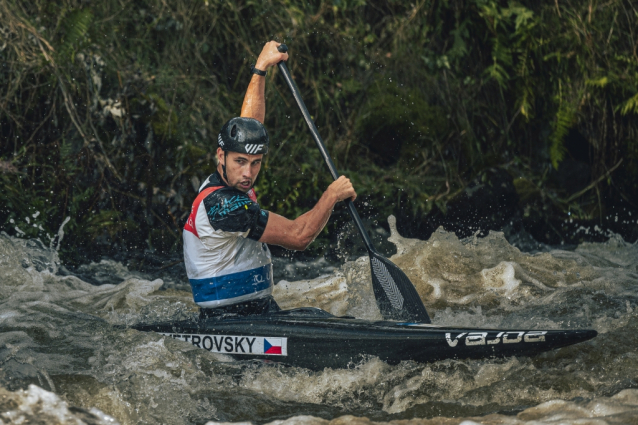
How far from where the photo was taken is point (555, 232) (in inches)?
316

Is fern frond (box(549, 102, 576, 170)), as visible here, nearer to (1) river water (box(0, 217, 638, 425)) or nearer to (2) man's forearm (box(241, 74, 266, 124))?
(1) river water (box(0, 217, 638, 425))

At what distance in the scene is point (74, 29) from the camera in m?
6.95

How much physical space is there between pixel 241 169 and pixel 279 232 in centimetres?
41

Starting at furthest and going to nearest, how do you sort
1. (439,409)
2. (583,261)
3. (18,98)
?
(18,98) → (583,261) → (439,409)

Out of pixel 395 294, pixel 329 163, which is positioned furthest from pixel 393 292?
pixel 329 163

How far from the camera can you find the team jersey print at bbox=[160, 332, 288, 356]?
4.01m

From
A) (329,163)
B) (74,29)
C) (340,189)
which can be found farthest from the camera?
(74,29)

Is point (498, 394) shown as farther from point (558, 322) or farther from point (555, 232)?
point (555, 232)

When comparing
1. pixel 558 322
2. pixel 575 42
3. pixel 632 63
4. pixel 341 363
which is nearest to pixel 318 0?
pixel 575 42

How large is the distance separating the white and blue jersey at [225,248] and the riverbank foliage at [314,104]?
3167 mm

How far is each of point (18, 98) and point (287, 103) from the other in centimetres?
275

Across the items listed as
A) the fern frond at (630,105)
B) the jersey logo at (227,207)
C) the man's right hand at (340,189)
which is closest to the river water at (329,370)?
the jersey logo at (227,207)

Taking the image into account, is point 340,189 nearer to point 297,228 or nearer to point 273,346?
point 297,228

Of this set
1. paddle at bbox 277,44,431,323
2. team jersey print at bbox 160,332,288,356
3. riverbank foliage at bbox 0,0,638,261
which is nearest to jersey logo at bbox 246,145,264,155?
paddle at bbox 277,44,431,323
